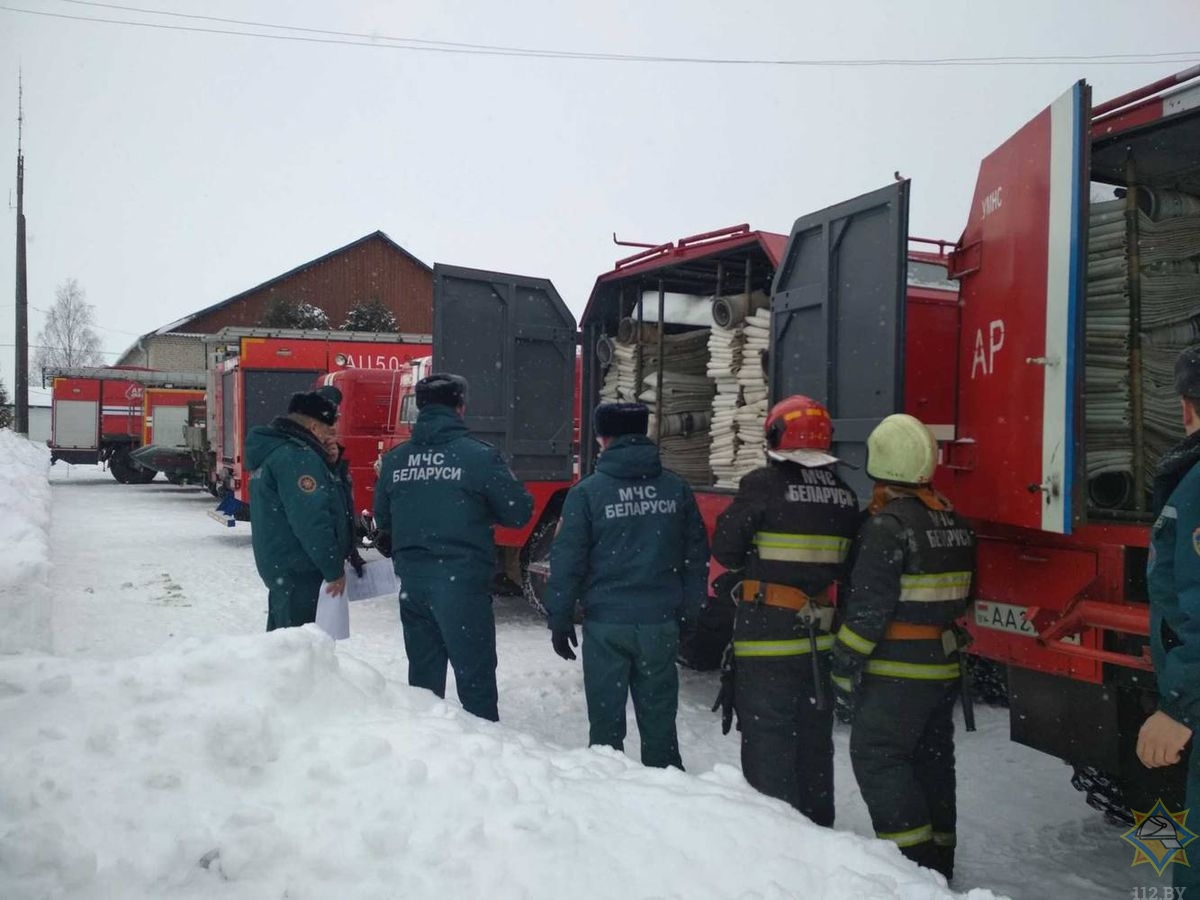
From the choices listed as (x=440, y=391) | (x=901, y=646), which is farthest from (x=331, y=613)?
(x=901, y=646)

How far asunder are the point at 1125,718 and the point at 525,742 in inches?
85.8

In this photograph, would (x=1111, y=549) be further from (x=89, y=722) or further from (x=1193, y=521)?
(x=89, y=722)

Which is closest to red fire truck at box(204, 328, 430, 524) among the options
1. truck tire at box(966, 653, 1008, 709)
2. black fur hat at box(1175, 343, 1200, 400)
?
truck tire at box(966, 653, 1008, 709)

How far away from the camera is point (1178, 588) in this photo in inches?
93.6

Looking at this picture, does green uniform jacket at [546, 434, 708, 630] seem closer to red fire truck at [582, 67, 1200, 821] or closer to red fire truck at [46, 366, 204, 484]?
red fire truck at [582, 67, 1200, 821]

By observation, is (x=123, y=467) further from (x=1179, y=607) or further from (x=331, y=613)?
(x=1179, y=607)

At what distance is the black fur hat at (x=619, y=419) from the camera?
153 inches

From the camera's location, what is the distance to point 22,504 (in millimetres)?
12164

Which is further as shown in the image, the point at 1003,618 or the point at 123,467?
the point at 123,467

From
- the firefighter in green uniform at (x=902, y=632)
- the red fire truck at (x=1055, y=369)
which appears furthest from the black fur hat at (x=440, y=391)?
the firefighter in green uniform at (x=902, y=632)

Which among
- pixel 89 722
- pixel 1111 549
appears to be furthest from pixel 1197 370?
pixel 89 722

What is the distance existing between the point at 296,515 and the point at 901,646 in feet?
9.13

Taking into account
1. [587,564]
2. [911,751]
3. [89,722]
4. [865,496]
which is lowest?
[911,751]

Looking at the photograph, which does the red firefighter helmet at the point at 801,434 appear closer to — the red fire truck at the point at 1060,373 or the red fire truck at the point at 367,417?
the red fire truck at the point at 1060,373
